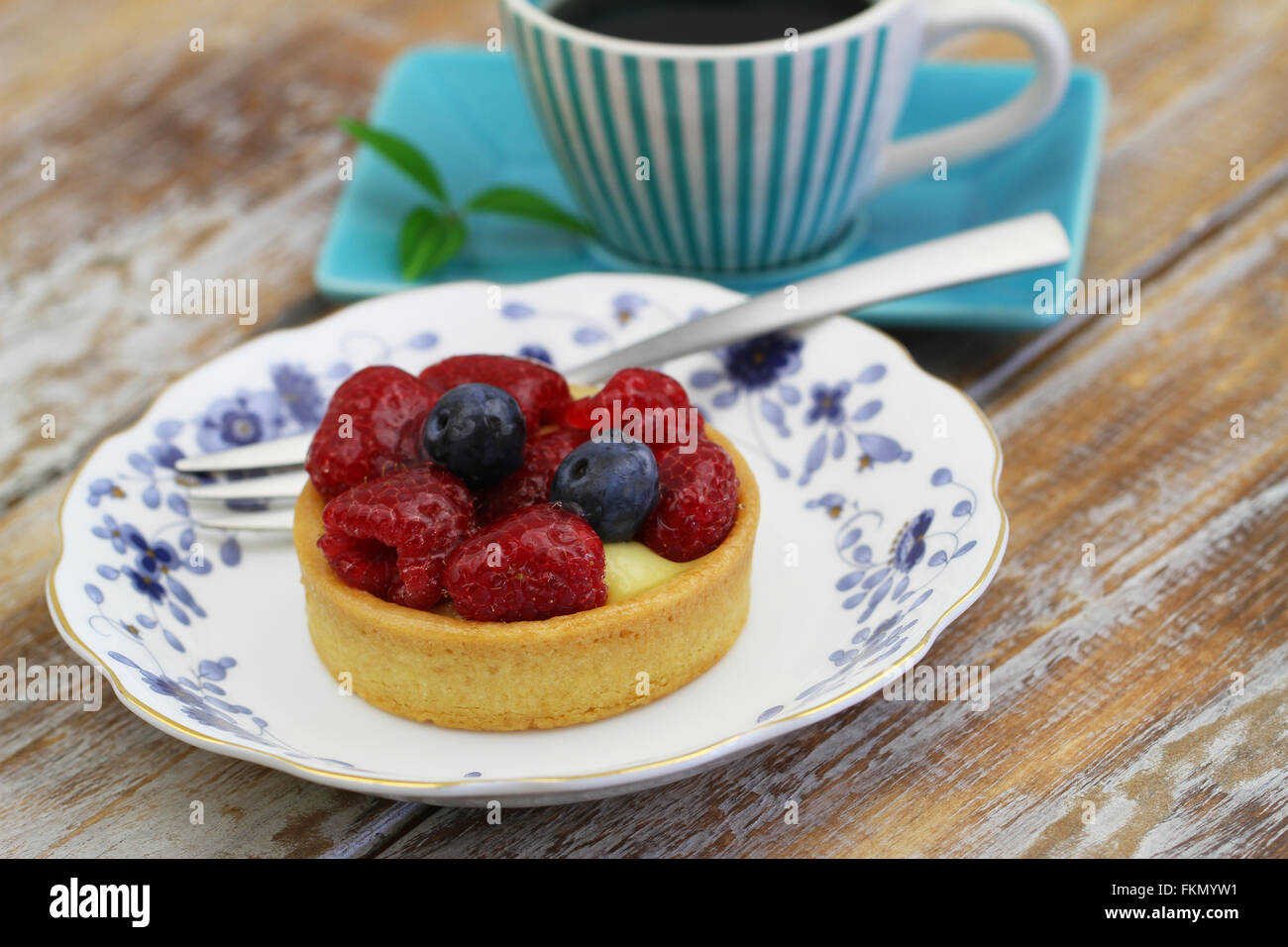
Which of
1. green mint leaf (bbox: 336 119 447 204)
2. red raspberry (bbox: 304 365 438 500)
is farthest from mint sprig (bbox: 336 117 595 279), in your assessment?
red raspberry (bbox: 304 365 438 500)

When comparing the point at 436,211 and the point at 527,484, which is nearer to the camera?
the point at 527,484

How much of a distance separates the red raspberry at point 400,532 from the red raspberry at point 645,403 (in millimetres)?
194

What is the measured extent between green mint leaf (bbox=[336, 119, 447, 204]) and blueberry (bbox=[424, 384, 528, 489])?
2.93 ft

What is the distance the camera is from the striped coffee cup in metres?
1.89

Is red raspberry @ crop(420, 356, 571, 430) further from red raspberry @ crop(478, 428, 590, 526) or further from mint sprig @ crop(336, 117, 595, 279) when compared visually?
mint sprig @ crop(336, 117, 595, 279)

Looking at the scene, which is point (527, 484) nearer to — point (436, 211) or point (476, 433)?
point (476, 433)

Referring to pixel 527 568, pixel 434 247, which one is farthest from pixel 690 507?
pixel 434 247

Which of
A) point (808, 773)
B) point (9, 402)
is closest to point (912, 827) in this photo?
Answer: point (808, 773)

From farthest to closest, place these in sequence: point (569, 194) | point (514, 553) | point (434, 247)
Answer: point (569, 194) < point (434, 247) < point (514, 553)

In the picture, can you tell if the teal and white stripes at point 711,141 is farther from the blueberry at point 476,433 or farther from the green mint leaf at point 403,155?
the blueberry at point 476,433

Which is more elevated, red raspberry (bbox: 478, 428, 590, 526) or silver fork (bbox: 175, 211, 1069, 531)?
silver fork (bbox: 175, 211, 1069, 531)

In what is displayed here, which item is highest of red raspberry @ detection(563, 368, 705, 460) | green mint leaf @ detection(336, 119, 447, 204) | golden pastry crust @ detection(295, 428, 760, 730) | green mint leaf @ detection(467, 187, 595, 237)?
green mint leaf @ detection(336, 119, 447, 204)

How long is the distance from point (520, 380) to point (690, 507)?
0.27 m

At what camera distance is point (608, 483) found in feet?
4.48
